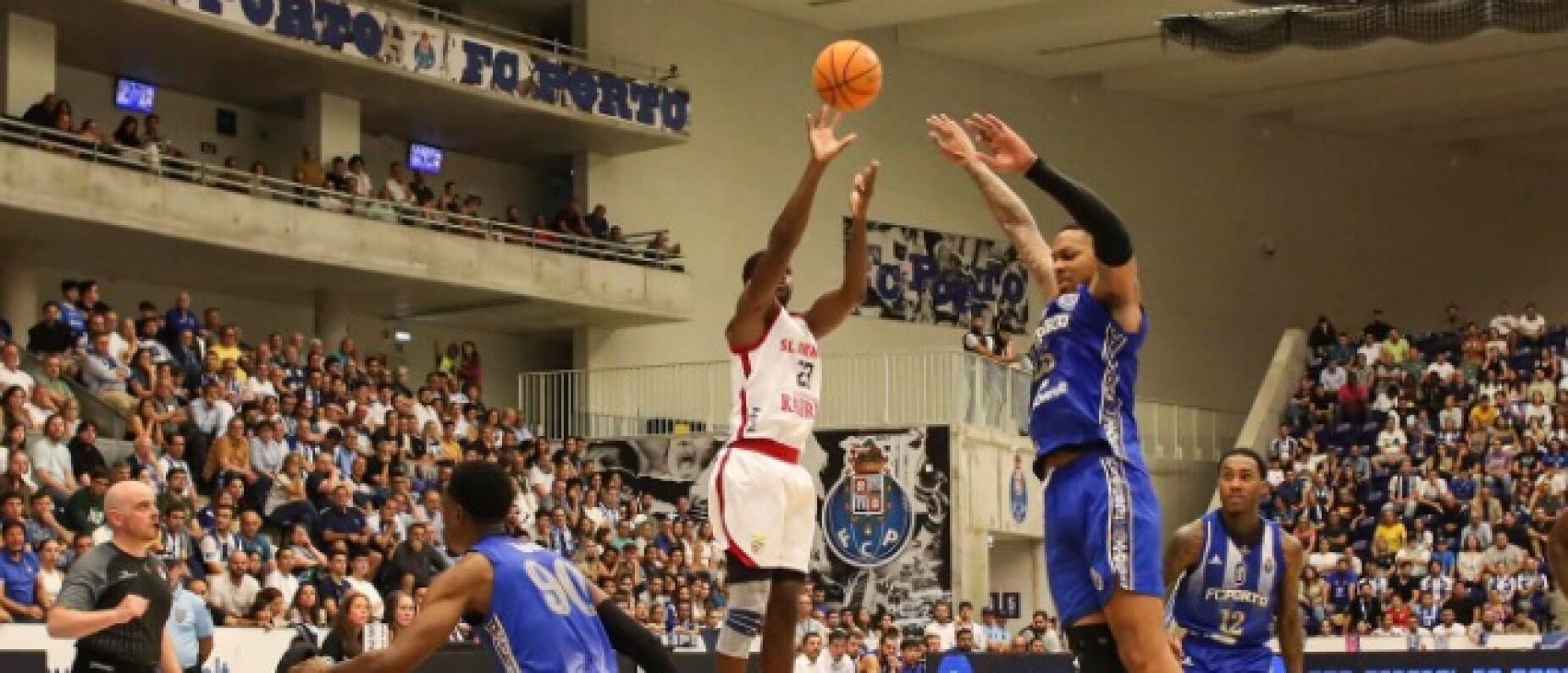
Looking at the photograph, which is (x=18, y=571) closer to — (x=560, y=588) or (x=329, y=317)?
(x=560, y=588)

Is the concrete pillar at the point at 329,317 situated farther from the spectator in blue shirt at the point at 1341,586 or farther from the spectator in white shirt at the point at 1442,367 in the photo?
the spectator in white shirt at the point at 1442,367

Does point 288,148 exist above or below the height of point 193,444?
above

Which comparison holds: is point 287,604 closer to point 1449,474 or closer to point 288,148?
point 288,148

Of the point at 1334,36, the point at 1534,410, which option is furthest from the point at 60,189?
the point at 1534,410

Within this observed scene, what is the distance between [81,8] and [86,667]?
24390mm

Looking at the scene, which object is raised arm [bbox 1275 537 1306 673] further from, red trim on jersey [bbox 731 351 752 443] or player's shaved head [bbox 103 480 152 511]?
player's shaved head [bbox 103 480 152 511]

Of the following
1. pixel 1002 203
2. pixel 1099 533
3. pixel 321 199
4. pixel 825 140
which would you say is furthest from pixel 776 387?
pixel 321 199

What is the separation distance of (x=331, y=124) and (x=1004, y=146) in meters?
30.0

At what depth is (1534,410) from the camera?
43.5 meters

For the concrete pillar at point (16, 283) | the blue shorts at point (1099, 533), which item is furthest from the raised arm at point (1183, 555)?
the concrete pillar at point (16, 283)

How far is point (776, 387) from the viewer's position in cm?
1227

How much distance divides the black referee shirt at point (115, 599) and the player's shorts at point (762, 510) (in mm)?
2731

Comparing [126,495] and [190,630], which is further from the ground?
[126,495]

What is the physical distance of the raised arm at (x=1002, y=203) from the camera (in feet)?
34.6
